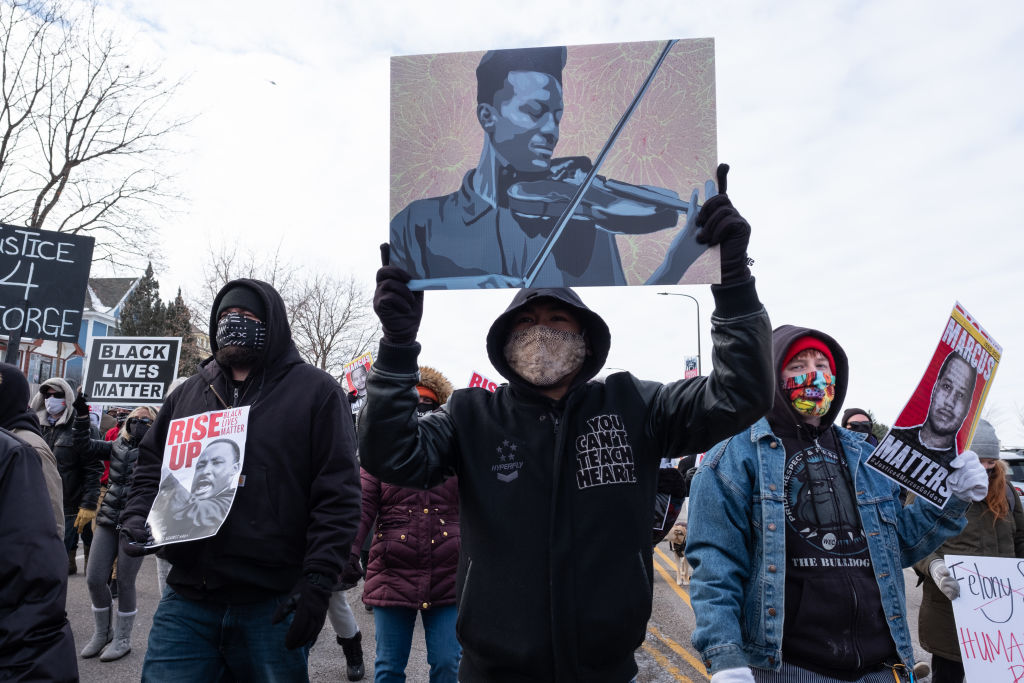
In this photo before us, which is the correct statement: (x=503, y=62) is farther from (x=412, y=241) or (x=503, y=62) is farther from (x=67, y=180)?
(x=67, y=180)

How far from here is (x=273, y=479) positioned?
9.93 ft

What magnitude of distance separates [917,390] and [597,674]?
176 cm

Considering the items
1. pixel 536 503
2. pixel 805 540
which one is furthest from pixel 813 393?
pixel 536 503

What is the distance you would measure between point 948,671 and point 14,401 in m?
5.16

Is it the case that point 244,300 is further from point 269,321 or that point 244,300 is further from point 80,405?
point 80,405

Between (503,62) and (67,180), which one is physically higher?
(67,180)

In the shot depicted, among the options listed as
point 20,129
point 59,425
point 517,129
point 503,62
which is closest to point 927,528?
point 517,129

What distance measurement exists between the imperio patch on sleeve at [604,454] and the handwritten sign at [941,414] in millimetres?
1123

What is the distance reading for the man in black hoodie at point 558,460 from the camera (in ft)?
7.11

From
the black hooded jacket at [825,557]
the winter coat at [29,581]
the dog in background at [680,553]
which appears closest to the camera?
the winter coat at [29,581]

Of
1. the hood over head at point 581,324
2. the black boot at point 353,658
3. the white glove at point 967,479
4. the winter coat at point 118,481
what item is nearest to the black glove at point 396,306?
the hood over head at point 581,324

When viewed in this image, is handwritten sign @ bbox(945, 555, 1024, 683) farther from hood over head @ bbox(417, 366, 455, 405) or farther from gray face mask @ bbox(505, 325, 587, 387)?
hood over head @ bbox(417, 366, 455, 405)

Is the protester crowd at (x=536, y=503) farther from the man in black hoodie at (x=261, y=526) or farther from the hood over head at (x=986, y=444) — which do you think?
the hood over head at (x=986, y=444)

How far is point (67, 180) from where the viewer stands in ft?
74.1
